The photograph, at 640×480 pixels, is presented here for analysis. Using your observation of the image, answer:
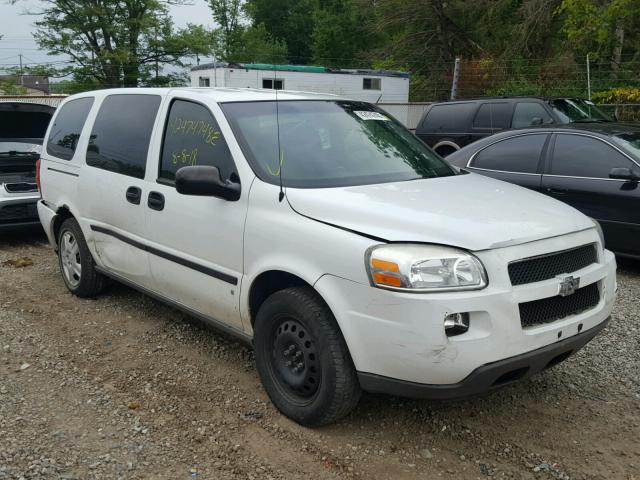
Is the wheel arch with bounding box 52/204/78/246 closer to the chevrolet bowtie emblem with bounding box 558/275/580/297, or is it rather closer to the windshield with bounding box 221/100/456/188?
the windshield with bounding box 221/100/456/188

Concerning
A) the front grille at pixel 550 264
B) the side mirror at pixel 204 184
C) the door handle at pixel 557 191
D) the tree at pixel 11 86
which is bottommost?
the door handle at pixel 557 191

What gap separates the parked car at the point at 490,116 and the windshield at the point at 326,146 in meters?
7.08

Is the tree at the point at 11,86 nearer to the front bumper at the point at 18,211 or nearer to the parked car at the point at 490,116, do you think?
the parked car at the point at 490,116

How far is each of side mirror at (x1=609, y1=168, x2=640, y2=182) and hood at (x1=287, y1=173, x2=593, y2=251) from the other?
2808 millimetres

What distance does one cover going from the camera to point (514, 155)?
729 centimetres

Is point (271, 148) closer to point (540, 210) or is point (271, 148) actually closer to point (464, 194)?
point (464, 194)

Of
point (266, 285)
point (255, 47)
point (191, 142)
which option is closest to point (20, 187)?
point (191, 142)

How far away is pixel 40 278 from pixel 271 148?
3.70 meters

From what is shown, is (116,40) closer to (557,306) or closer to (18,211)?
(18,211)

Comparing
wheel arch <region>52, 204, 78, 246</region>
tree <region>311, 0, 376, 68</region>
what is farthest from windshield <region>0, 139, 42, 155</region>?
tree <region>311, 0, 376, 68</region>

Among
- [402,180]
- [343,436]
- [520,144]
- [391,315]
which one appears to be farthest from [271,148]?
[520,144]

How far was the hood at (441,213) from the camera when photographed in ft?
10.3

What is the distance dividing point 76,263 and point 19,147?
12.9ft

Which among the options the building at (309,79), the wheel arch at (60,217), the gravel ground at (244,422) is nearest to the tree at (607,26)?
the building at (309,79)
